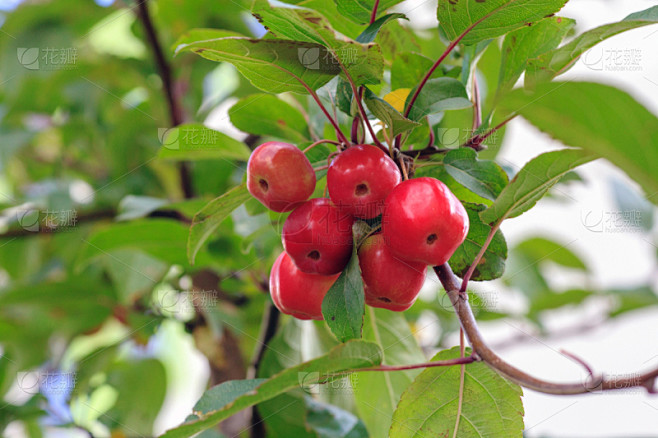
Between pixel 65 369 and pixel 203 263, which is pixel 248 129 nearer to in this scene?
pixel 203 263

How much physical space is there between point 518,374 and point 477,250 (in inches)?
7.8

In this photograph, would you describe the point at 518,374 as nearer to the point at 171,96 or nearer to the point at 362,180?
the point at 362,180

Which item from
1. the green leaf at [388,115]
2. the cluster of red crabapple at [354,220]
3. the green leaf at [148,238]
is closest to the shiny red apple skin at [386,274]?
the cluster of red crabapple at [354,220]

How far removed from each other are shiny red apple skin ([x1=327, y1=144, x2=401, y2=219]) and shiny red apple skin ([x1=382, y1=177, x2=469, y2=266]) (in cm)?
2

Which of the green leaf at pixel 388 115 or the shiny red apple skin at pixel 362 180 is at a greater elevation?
the green leaf at pixel 388 115

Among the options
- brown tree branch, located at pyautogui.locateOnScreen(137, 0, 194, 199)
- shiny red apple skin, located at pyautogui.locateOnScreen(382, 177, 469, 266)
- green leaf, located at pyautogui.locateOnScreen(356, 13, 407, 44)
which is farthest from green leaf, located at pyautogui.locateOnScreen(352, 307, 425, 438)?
brown tree branch, located at pyautogui.locateOnScreen(137, 0, 194, 199)

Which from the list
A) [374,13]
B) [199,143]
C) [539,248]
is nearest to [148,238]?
[199,143]

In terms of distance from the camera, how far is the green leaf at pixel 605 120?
32cm

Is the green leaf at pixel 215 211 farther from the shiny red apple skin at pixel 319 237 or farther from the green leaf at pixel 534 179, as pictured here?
the green leaf at pixel 534 179

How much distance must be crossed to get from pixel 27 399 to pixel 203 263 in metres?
0.42

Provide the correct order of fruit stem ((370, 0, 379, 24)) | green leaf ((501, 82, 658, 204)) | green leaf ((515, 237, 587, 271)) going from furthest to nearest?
green leaf ((515, 237, 587, 271)) → fruit stem ((370, 0, 379, 24)) → green leaf ((501, 82, 658, 204))

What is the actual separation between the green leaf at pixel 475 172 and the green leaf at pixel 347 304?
13cm

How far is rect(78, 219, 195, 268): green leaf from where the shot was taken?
100 cm

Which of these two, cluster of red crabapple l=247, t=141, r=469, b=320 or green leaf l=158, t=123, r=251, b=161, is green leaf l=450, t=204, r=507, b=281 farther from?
green leaf l=158, t=123, r=251, b=161
